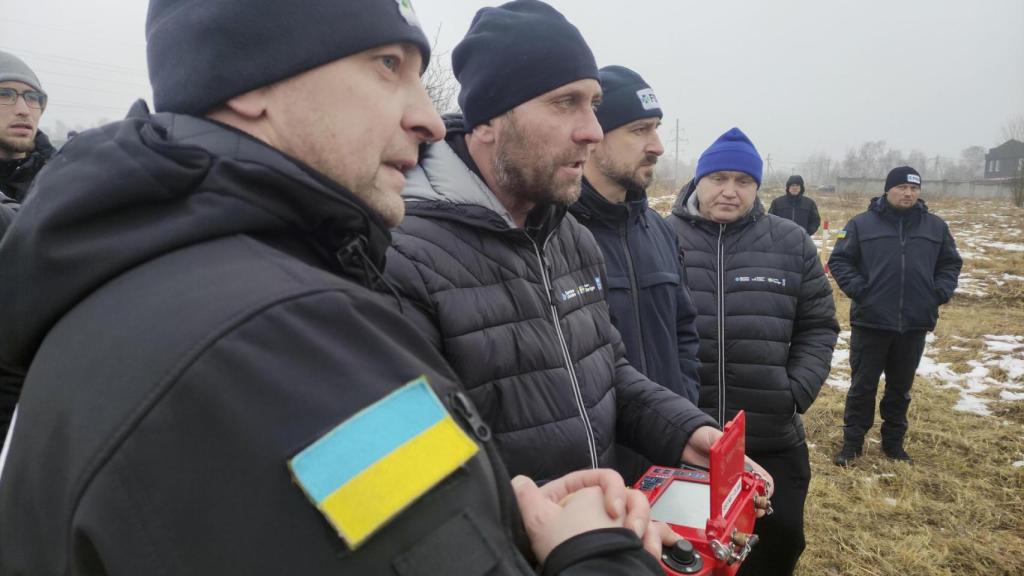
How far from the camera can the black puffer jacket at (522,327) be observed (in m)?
1.72

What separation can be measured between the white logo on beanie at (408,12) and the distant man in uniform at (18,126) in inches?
151

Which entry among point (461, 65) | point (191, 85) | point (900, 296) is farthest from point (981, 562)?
point (191, 85)

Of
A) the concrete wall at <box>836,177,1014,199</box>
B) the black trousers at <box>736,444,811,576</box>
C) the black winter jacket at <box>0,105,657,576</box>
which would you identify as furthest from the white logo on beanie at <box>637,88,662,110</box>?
the concrete wall at <box>836,177,1014,199</box>

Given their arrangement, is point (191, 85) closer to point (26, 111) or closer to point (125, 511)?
point (125, 511)

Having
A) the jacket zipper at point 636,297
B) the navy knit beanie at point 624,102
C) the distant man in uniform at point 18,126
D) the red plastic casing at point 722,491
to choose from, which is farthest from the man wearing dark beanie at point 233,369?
the distant man in uniform at point 18,126

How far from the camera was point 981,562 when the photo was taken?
13.3 feet

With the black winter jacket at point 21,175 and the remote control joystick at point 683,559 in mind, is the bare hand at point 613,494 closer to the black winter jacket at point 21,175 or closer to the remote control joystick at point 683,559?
the remote control joystick at point 683,559

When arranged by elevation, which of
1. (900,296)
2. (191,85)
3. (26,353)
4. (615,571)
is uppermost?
(191,85)

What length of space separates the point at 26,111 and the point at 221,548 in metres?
4.51

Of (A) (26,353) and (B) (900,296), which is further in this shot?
(B) (900,296)

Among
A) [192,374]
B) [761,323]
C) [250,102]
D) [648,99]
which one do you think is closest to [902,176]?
[761,323]

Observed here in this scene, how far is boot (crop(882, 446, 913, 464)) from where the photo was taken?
563 centimetres

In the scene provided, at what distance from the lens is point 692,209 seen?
12.5 feet

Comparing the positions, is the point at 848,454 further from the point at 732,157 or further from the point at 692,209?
the point at 732,157
